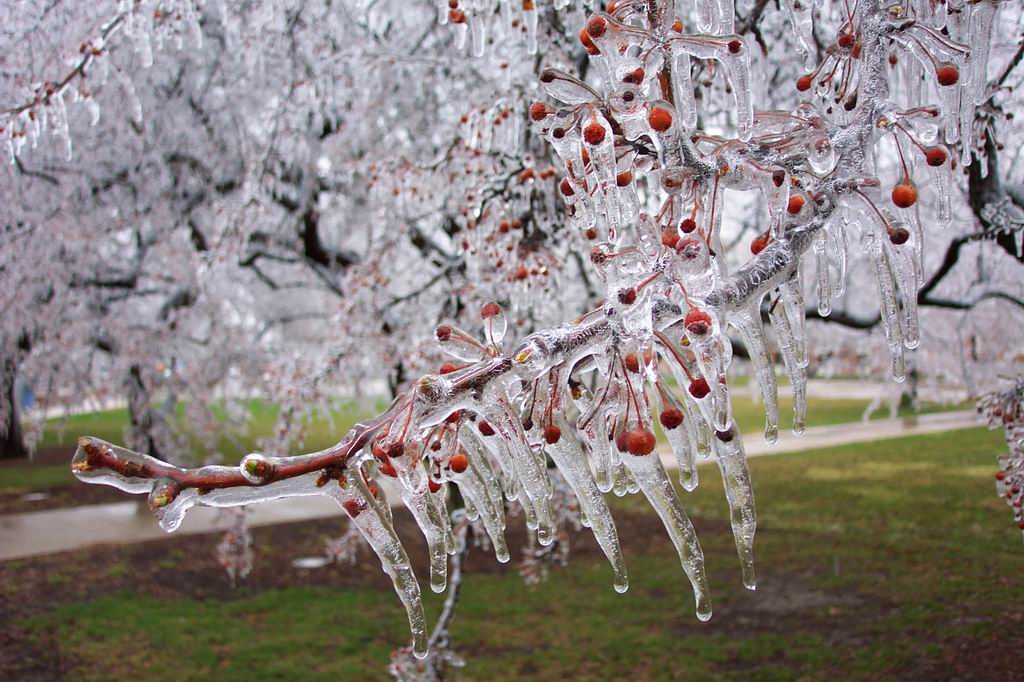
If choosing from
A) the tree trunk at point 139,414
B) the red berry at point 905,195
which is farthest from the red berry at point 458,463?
the tree trunk at point 139,414

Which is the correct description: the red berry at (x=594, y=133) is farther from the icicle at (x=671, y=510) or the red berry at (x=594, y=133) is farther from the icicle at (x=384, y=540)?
the icicle at (x=384, y=540)

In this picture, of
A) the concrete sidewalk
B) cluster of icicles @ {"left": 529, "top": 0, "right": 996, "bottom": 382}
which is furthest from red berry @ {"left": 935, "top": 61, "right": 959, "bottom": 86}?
the concrete sidewalk

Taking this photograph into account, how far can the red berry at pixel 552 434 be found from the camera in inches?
49.2

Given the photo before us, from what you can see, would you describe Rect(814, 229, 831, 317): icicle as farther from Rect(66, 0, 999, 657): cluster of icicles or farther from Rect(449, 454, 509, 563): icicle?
Rect(449, 454, 509, 563): icicle

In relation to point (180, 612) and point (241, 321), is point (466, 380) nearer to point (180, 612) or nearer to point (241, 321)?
point (180, 612)

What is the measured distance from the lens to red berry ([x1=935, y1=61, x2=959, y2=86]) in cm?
150

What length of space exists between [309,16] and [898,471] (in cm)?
1003

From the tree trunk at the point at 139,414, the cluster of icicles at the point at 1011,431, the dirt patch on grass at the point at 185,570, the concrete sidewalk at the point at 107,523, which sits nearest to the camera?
the cluster of icicles at the point at 1011,431

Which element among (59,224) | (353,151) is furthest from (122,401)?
(353,151)

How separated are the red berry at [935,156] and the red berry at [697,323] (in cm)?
60

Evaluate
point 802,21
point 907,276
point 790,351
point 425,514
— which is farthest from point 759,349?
point 802,21

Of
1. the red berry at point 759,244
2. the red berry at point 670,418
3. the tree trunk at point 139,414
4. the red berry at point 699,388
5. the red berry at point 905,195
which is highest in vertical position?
the red berry at point 905,195

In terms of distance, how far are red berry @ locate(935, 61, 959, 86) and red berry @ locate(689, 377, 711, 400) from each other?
81cm

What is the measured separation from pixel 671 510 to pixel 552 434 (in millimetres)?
242
